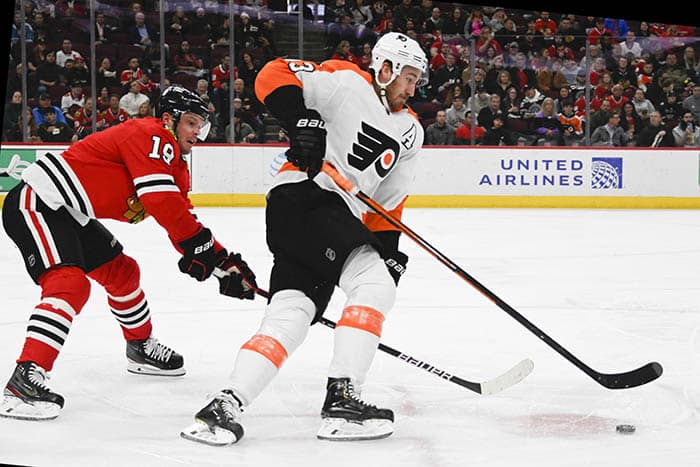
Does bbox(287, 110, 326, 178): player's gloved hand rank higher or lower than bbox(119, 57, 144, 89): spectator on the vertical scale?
higher

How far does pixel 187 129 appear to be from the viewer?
119 inches

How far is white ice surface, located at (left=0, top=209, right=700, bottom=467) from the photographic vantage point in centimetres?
253

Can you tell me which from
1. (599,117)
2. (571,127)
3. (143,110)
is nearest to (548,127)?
(571,127)

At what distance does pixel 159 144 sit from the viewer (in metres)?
2.91

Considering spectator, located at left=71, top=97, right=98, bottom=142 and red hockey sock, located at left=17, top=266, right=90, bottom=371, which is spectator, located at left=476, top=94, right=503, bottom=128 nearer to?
spectator, located at left=71, top=97, right=98, bottom=142

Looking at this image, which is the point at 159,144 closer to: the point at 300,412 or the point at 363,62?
the point at 300,412

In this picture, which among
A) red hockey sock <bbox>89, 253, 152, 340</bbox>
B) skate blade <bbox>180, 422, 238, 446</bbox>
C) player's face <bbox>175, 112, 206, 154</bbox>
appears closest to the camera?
skate blade <bbox>180, 422, 238, 446</bbox>

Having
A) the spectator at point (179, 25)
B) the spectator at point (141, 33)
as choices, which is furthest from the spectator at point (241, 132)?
the spectator at point (141, 33)

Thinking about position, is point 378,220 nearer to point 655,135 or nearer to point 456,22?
point 655,135

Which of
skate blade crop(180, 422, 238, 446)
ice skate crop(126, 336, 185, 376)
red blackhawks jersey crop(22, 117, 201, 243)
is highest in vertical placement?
red blackhawks jersey crop(22, 117, 201, 243)

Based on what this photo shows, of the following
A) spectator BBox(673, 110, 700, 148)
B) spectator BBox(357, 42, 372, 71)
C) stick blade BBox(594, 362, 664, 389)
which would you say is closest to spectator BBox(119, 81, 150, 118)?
spectator BBox(357, 42, 372, 71)

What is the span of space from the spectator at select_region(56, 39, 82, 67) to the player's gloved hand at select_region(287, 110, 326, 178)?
7.17 meters

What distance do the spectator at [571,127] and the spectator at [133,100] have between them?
394 cm

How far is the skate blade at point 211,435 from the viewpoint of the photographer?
2.50 metres
